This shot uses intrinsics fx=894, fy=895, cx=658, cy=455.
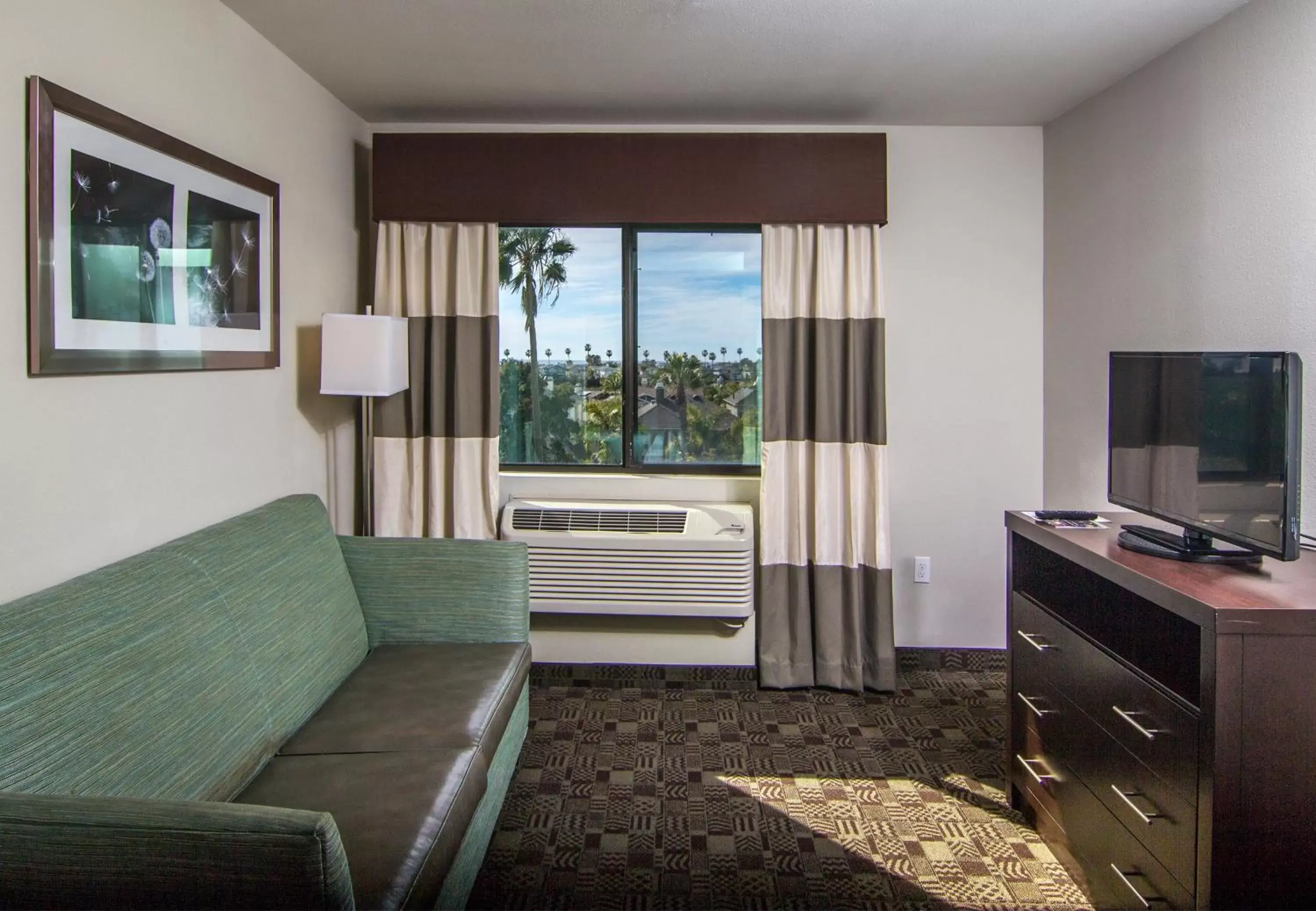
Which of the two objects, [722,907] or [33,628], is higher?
[33,628]

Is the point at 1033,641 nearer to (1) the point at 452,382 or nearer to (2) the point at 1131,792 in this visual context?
(2) the point at 1131,792

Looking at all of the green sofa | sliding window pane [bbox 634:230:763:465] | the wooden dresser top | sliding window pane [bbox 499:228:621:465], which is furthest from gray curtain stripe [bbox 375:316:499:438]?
the wooden dresser top

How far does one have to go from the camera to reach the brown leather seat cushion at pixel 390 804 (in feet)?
5.11

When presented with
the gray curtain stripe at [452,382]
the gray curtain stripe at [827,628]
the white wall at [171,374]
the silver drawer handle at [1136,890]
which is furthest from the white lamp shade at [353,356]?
the silver drawer handle at [1136,890]

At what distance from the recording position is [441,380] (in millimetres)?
3721

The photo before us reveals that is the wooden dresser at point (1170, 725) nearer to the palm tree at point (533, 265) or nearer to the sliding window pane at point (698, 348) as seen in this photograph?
the sliding window pane at point (698, 348)

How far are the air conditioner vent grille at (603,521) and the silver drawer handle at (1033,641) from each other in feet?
Result: 4.64

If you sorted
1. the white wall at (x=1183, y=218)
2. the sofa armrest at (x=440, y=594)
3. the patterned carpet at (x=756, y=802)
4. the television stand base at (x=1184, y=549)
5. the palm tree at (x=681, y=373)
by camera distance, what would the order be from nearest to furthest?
the television stand base at (x=1184, y=549) → the patterned carpet at (x=756, y=802) → the white wall at (x=1183, y=218) → the sofa armrest at (x=440, y=594) → the palm tree at (x=681, y=373)

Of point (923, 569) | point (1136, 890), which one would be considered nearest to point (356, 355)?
point (923, 569)

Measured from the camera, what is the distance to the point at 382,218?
3668mm

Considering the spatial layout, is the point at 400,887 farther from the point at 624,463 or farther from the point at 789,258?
the point at 789,258

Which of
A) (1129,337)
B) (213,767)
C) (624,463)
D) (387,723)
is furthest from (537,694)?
(1129,337)

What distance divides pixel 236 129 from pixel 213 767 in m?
1.88

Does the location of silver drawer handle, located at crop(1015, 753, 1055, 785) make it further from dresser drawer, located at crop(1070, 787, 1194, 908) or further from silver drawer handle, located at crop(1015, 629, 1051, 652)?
silver drawer handle, located at crop(1015, 629, 1051, 652)
